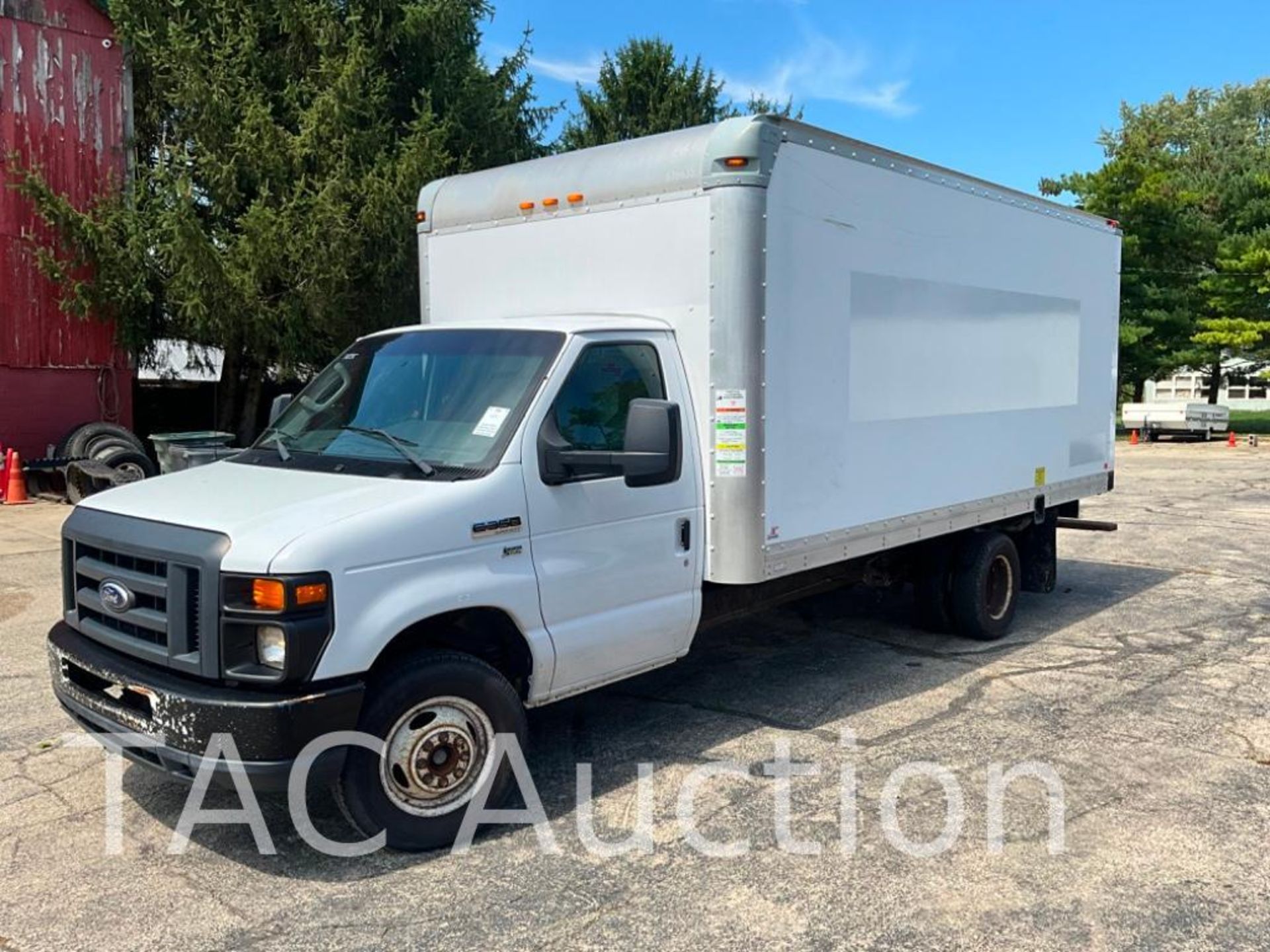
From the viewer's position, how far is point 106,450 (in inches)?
629

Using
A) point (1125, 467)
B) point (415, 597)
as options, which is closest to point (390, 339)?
point (415, 597)

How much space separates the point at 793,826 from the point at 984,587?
367cm

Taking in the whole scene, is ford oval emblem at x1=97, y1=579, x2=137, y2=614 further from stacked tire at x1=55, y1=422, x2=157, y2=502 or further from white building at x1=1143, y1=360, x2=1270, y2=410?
white building at x1=1143, y1=360, x2=1270, y2=410

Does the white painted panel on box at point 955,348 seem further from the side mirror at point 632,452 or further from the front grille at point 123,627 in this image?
the front grille at point 123,627

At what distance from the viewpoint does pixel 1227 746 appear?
569 cm

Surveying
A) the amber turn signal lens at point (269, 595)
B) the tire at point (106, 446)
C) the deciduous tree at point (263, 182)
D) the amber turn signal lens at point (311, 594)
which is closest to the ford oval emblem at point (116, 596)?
the amber turn signal lens at point (269, 595)

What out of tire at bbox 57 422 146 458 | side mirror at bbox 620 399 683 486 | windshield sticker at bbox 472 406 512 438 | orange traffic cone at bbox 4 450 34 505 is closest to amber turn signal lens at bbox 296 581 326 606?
windshield sticker at bbox 472 406 512 438

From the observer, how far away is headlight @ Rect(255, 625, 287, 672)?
3855mm

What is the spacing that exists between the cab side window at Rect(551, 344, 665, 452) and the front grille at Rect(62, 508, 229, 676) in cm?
158

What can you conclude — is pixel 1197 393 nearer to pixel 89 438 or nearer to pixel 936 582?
pixel 89 438

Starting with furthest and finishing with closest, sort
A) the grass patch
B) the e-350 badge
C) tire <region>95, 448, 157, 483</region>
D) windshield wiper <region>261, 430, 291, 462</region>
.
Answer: the grass patch, tire <region>95, 448, 157, 483</region>, windshield wiper <region>261, 430, 291, 462</region>, the e-350 badge

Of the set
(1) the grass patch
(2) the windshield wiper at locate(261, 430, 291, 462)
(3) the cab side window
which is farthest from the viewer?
(1) the grass patch

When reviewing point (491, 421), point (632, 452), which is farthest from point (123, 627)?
point (632, 452)

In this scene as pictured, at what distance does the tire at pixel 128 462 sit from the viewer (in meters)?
15.2
